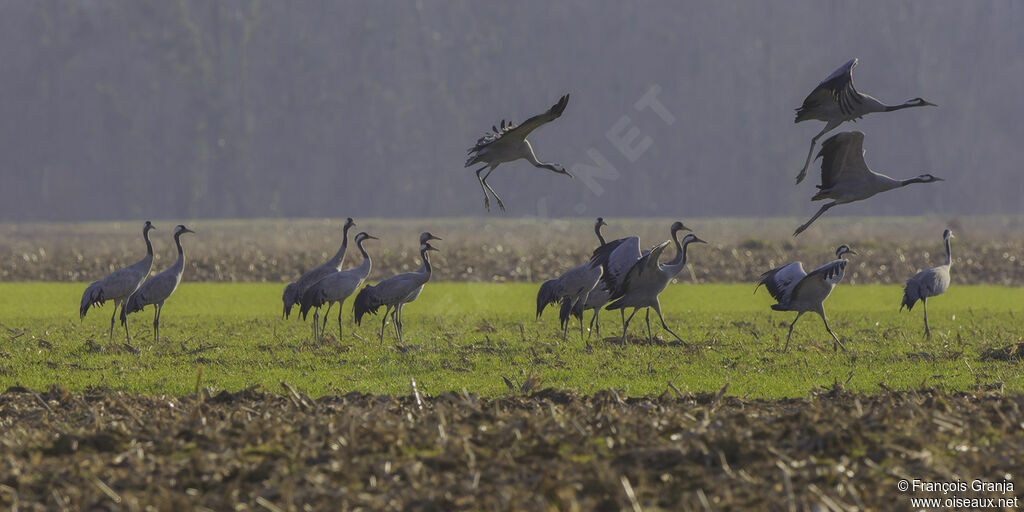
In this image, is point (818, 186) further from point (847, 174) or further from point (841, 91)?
point (841, 91)

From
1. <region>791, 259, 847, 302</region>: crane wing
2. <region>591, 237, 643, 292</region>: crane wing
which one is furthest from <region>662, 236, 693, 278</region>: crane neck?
<region>791, 259, 847, 302</region>: crane wing

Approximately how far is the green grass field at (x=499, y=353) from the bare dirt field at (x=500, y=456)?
97.5 inches

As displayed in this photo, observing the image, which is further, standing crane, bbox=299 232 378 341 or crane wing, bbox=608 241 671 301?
standing crane, bbox=299 232 378 341

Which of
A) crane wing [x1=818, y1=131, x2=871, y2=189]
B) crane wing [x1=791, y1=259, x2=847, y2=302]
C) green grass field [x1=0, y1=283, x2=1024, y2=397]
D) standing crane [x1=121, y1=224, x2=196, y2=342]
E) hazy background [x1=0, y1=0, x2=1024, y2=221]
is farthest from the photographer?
hazy background [x1=0, y1=0, x2=1024, y2=221]

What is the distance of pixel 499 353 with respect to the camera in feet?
53.1

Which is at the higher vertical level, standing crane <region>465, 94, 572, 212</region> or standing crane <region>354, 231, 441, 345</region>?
standing crane <region>465, 94, 572, 212</region>

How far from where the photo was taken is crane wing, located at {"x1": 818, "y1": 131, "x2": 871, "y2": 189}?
11.8 meters

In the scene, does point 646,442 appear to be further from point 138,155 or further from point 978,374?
point 138,155

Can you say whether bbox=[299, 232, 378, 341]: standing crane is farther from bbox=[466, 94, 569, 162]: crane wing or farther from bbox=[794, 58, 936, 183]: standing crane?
bbox=[794, 58, 936, 183]: standing crane

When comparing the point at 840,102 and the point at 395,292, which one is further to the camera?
the point at 395,292

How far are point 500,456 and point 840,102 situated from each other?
503 cm

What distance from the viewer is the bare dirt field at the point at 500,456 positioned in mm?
7738

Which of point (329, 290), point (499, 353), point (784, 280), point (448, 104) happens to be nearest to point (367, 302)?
point (329, 290)

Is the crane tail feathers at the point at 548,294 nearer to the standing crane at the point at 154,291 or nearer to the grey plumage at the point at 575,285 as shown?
the grey plumage at the point at 575,285
